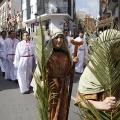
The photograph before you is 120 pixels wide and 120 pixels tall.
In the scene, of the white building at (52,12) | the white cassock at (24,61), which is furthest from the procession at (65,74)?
the white building at (52,12)

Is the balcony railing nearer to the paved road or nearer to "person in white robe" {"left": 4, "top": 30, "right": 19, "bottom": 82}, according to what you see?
"person in white robe" {"left": 4, "top": 30, "right": 19, "bottom": 82}

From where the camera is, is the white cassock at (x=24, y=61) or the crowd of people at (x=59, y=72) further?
the white cassock at (x=24, y=61)

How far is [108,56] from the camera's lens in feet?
4.46

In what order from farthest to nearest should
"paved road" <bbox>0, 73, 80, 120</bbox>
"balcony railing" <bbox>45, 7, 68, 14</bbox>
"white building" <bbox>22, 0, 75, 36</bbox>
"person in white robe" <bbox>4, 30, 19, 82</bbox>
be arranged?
"balcony railing" <bbox>45, 7, 68, 14</bbox> < "white building" <bbox>22, 0, 75, 36</bbox> < "person in white robe" <bbox>4, 30, 19, 82</bbox> < "paved road" <bbox>0, 73, 80, 120</bbox>

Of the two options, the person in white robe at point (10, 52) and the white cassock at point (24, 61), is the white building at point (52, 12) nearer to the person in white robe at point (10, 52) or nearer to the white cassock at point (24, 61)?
the person in white robe at point (10, 52)

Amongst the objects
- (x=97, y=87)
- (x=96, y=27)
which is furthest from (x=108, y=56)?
(x=97, y=87)

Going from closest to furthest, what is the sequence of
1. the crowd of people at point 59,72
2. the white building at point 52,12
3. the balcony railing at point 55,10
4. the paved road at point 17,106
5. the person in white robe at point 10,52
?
the crowd of people at point 59,72, the paved road at point 17,106, the person in white robe at point 10,52, the white building at point 52,12, the balcony railing at point 55,10

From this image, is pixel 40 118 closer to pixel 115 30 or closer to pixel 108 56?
pixel 108 56

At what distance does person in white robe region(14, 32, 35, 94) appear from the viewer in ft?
24.7

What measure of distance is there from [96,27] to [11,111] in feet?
14.9

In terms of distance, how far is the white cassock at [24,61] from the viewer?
7.54 meters

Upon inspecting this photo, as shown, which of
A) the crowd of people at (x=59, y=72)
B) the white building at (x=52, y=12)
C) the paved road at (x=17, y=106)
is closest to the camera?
the crowd of people at (x=59, y=72)

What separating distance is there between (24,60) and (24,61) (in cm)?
3

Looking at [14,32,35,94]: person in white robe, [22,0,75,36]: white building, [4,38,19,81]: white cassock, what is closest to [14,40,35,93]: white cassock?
[14,32,35,94]: person in white robe
